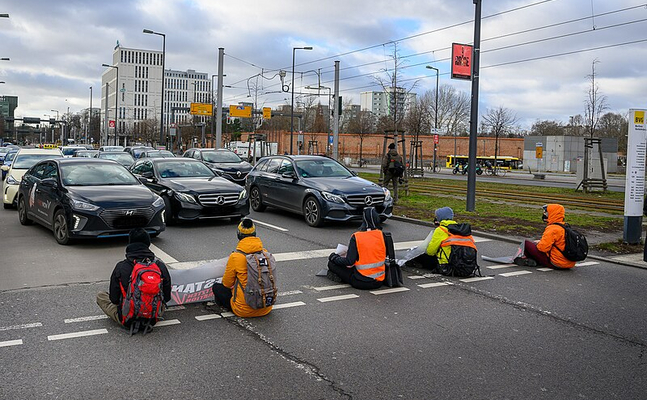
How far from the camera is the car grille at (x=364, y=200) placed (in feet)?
42.8

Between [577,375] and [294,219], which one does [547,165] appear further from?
[577,375]

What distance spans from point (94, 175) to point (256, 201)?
556 centimetres

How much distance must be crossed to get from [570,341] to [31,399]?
188 inches

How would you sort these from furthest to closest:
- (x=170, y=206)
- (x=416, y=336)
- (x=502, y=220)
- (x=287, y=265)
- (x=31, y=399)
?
(x=502, y=220) → (x=170, y=206) → (x=287, y=265) → (x=416, y=336) → (x=31, y=399)

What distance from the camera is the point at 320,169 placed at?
48.4 ft

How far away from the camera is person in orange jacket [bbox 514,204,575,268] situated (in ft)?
29.8

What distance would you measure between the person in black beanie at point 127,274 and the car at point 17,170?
1138cm

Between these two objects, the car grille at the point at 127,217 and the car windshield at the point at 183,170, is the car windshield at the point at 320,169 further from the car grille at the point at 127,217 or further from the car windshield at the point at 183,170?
the car grille at the point at 127,217

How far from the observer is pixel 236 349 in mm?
5305

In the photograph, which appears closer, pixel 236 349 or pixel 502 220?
pixel 236 349

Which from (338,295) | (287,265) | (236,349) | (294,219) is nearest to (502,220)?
(294,219)

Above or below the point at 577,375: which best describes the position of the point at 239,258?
above

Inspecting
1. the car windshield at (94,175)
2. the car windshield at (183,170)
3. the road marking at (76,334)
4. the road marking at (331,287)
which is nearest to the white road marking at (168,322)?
the road marking at (76,334)

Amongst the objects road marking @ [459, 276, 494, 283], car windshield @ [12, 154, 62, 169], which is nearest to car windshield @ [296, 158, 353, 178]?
road marking @ [459, 276, 494, 283]
